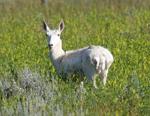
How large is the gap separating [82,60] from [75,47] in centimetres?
469

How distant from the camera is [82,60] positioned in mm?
10852

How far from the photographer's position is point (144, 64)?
12117mm

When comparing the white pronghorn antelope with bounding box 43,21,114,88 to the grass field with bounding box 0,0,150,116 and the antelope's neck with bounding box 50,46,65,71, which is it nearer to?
the antelope's neck with bounding box 50,46,65,71

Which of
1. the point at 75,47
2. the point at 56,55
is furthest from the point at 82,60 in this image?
the point at 75,47

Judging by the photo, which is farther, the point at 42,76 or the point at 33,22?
the point at 33,22

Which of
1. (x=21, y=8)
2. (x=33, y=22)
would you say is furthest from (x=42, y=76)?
(x=21, y=8)

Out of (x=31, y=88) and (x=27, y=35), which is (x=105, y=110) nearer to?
(x=31, y=88)

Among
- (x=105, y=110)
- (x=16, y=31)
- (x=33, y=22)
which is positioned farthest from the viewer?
(x=33, y=22)

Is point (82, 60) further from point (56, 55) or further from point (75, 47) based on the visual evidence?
point (75, 47)

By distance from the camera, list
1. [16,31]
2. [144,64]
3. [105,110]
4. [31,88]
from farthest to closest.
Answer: [16,31]
[144,64]
[31,88]
[105,110]

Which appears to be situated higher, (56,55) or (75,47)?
(56,55)

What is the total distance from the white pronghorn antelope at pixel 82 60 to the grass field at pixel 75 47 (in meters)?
→ 0.22

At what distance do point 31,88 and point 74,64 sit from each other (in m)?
1.15

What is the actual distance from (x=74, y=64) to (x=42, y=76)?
0.59m
